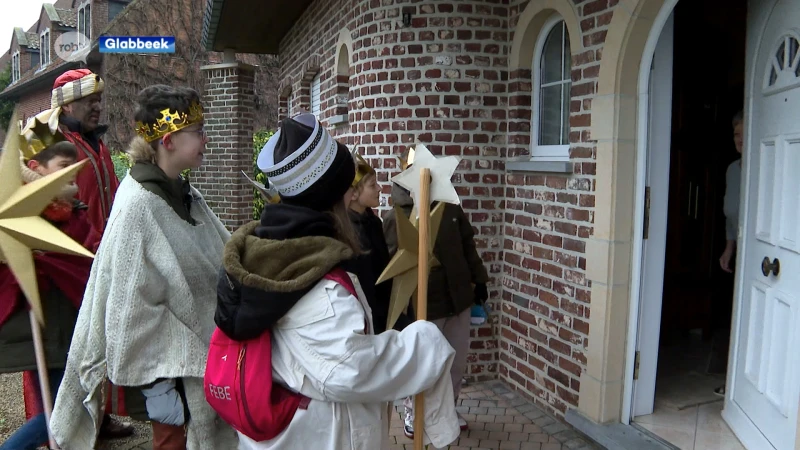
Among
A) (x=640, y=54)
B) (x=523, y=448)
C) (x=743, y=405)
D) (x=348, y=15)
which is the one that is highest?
(x=348, y=15)

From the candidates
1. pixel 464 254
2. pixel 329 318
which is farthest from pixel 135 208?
pixel 464 254

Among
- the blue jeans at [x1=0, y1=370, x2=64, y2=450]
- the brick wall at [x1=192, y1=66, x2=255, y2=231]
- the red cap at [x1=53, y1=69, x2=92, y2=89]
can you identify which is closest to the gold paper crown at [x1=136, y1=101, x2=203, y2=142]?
the blue jeans at [x1=0, y1=370, x2=64, y2=450]

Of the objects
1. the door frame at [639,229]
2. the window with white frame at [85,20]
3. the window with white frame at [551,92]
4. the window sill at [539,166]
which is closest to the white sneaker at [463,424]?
the door frame at [639,229]

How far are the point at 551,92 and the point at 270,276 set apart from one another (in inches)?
131

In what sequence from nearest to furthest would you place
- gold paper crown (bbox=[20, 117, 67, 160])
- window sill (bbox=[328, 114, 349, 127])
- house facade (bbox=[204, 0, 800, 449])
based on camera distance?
1. gold paper crown (bbox=[20, 117, 67, 160])
2. house facade (bbox=[204, 0, 800, 449])
3. window sill (bbox=[328, 114, 349, 127])

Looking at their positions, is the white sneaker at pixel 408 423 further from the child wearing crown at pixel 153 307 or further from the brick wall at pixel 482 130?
the child wearing crown at pixel 153 307

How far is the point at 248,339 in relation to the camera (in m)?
1.94

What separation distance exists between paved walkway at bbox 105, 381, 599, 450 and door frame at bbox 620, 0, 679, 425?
44cm

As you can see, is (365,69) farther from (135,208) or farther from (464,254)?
(135,208)

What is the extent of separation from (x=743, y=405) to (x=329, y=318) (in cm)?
286

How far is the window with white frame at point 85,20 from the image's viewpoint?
78.2 ft

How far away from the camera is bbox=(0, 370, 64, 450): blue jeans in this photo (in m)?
2.98

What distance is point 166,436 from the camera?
2.52m

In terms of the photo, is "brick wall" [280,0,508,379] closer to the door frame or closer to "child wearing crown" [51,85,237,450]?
the door frame
